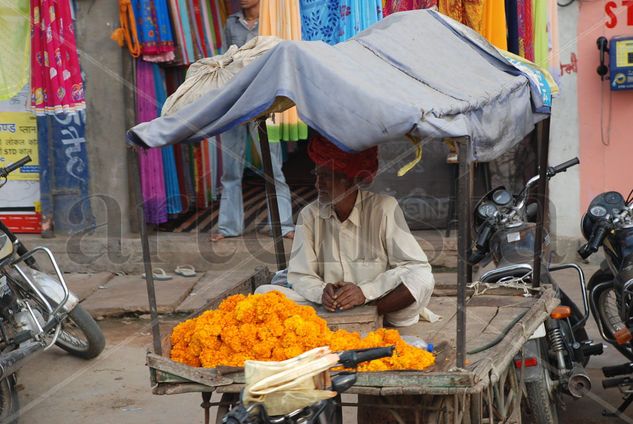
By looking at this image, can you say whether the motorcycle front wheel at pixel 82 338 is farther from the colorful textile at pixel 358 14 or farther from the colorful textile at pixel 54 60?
the colorful textile at pixel 358 14

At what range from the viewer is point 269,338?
3.58 meters

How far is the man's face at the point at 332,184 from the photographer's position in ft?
14.0

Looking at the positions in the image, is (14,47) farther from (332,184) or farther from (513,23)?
(332,184)

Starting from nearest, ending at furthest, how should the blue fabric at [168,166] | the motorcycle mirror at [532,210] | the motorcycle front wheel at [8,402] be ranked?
the motorcycle front wheel at [8,402], the motorcycle mirror at [532,210], the blue fabric at [168,166]

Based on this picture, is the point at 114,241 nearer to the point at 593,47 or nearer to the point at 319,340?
the point at 593,47

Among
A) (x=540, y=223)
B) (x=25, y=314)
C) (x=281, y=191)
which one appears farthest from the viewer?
(x=281, y=191)

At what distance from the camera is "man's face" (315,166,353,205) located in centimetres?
427

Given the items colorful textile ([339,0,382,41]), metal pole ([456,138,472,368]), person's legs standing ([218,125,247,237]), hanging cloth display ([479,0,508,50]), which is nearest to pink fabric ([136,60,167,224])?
person's legs standing ([218,125,247,237])

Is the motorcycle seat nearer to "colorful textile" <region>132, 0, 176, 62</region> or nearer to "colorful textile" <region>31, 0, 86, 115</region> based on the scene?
"colorful textile" <region>132, 0, 176, 62</region>

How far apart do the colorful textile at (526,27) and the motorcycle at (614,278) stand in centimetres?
212

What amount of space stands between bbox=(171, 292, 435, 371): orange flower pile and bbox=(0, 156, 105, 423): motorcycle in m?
1.61

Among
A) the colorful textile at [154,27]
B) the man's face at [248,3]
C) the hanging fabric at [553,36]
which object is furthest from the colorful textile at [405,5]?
the colorful textile at [154,27]

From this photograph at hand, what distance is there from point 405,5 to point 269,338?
4.07m

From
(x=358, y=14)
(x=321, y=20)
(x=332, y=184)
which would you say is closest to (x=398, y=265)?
(x=332, y=184)
